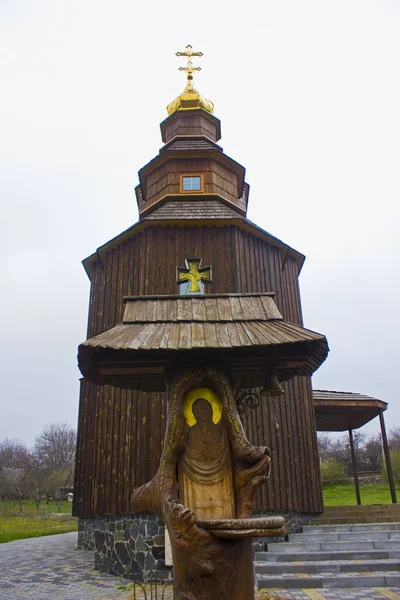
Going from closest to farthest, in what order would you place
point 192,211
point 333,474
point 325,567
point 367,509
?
point 325,567 < point 367,509 < point 192,211 < point 333,474

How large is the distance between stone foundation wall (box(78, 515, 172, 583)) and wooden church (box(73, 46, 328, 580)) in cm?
2

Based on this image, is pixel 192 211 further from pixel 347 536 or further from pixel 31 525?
pixel 31 525

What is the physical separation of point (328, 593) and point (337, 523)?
13.9ft

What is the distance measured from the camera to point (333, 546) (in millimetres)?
9930

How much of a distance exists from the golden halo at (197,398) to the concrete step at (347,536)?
22.4ft

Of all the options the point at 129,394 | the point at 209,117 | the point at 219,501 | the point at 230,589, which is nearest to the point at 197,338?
the point at 219,501

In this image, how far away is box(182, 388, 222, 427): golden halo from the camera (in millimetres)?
5172

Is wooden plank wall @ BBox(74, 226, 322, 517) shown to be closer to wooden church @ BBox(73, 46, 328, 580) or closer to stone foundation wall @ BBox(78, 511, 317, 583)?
wooden church @ BBox(73, 46, 328, 580)

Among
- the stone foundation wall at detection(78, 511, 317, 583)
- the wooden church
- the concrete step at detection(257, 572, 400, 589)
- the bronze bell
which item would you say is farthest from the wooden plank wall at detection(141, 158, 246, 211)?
the concrete step at detection(257, 572, 400, 589)

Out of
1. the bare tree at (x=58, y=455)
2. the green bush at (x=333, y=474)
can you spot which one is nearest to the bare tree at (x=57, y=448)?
the bare tree at (x=58, y=455)

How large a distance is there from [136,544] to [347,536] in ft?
14.3

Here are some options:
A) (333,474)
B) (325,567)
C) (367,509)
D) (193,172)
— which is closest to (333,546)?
(325,567)

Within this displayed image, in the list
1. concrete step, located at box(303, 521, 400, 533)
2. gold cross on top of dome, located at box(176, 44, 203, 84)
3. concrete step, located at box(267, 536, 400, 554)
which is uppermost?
gold cross on top of dome, located at box(176, 44, 203, 84)

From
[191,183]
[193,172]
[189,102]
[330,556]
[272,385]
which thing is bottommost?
[330,556]
